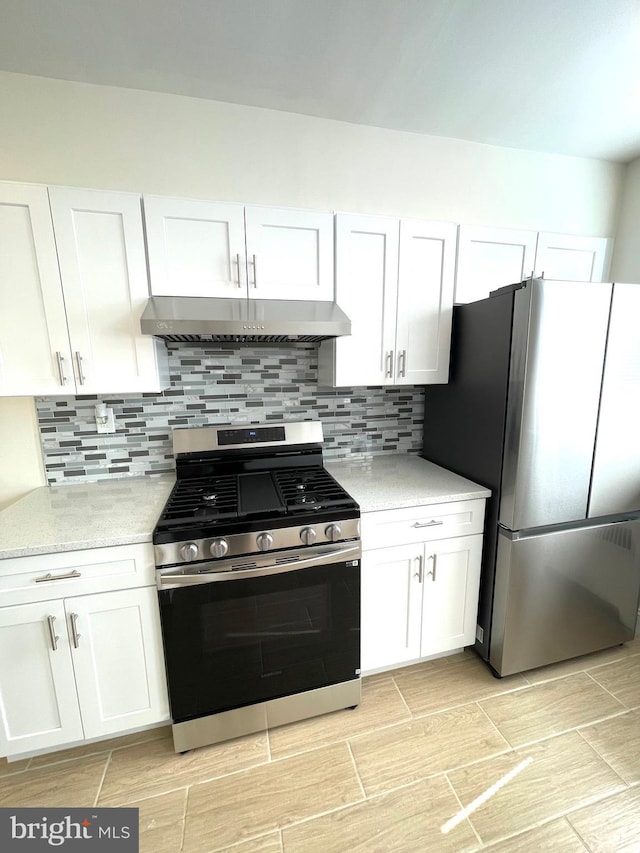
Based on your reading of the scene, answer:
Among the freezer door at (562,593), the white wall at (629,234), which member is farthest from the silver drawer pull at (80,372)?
the white wall at (629,234)

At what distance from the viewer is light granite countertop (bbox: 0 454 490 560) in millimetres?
1310

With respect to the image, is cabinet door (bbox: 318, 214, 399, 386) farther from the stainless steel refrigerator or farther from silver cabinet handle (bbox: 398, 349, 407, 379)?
the stainless steel refrigerator

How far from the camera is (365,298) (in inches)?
70.5

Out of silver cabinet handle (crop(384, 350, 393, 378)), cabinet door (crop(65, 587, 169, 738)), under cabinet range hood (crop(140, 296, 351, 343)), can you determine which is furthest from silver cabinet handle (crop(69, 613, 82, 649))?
silver cabinet handle (crop(384, 350, 393, 378))

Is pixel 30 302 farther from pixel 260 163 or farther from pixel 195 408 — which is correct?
pixel 260 163

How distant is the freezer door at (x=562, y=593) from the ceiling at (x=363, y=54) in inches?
79.1

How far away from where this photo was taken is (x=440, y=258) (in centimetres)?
186

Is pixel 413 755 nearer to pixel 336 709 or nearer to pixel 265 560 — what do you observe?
pixel 336 709

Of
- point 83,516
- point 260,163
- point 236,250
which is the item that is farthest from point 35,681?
point 260,163

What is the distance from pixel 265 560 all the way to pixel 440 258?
170 centimetres

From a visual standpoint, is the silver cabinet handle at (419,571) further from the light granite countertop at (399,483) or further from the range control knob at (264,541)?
the range control knob at (264,541)

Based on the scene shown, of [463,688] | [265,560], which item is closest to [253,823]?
[265,560]

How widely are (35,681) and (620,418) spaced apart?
2688mm

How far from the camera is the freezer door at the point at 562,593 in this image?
170 centimetres
